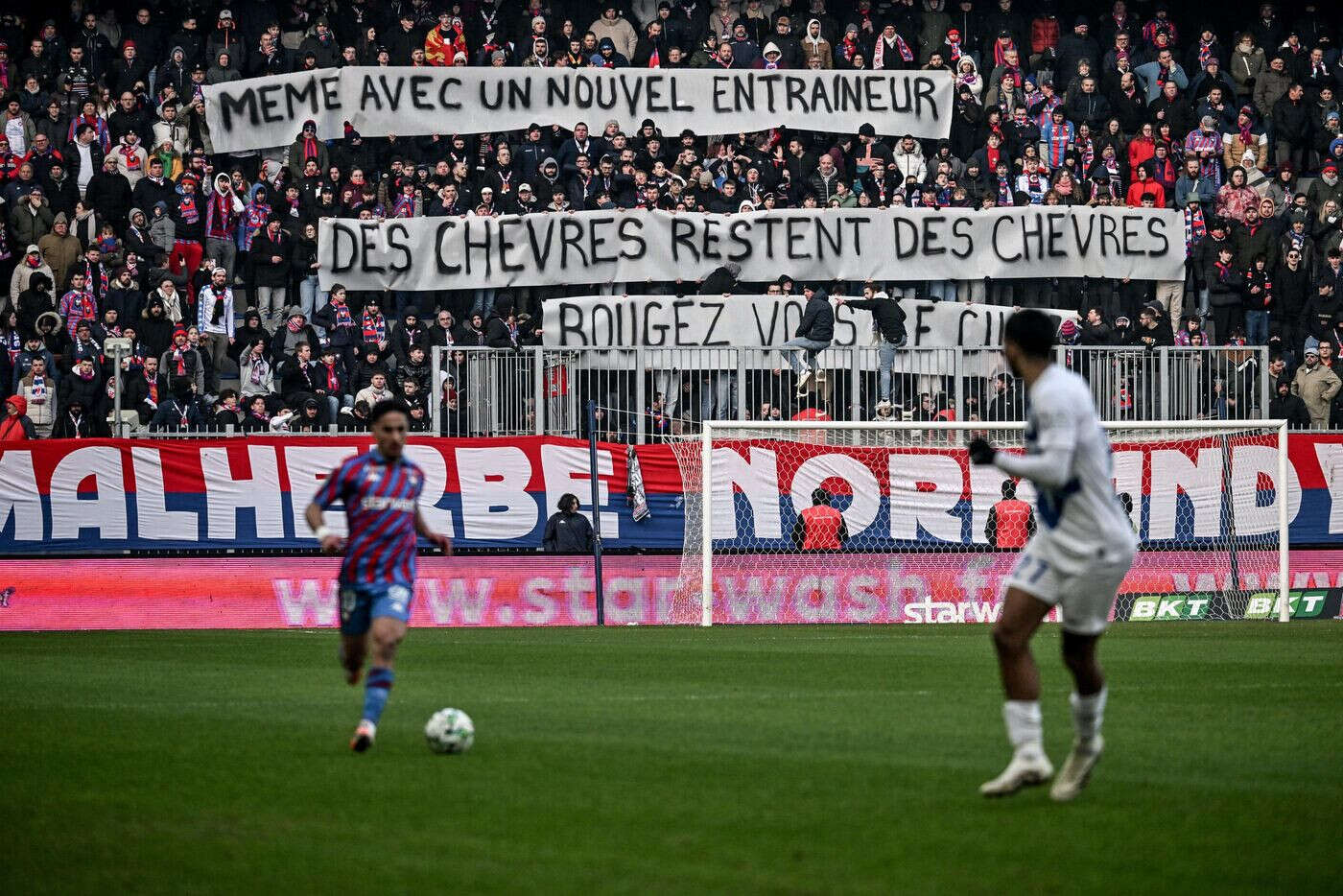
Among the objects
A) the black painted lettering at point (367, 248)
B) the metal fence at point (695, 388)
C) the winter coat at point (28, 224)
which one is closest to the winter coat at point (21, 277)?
the winter coat at point (28, 224)

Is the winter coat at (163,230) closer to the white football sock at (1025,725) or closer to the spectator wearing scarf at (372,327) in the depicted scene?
the spectator wearing scarf at (372,327)

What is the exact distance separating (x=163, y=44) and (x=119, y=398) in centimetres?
812

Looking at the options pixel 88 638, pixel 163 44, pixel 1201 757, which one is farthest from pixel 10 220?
pixel 1201 757

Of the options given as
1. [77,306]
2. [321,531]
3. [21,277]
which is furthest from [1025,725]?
[21,277]

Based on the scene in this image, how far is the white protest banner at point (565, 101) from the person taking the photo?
92.5 ft

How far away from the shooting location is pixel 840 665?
15.0 m

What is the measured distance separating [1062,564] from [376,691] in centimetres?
377

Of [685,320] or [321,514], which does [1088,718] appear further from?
[685,320]

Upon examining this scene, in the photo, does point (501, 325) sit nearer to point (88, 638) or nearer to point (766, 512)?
point (766, 512)

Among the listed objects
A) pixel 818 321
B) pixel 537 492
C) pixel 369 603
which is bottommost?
pixel 537 492

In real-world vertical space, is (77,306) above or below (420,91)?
below

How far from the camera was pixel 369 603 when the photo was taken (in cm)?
998

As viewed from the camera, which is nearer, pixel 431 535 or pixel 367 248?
pixel 431 535

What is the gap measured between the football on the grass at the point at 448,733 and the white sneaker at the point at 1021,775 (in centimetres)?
293
